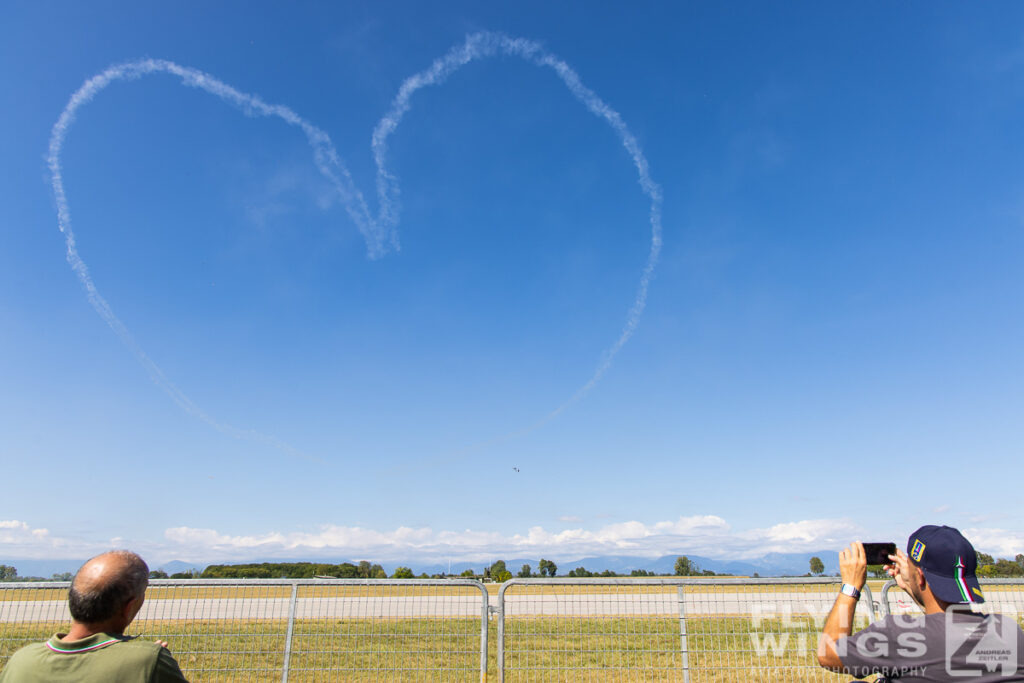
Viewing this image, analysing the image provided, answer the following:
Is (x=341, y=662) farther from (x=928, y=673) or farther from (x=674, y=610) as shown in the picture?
(x=928, y=673)

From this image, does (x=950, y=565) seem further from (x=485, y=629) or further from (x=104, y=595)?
(x=485, y=629)

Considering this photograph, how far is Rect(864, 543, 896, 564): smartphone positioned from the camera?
3.50 m

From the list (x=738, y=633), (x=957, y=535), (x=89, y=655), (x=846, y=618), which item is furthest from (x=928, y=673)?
(x=738, y=633)

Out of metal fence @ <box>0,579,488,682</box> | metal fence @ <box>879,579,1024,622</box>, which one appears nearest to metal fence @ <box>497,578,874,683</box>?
metal fence @ <box>879,579,1024,622</box>

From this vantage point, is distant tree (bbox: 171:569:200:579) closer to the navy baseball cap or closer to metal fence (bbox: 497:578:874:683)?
metal fence (bbox: 497:578:874:683)

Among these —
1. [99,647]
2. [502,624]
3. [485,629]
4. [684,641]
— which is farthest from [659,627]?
[99,647]

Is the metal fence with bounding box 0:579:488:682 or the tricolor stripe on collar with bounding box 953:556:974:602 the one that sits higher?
the tricolor stripe on collar with bounding box 953:556:974:602

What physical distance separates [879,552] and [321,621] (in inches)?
285

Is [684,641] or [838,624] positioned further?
[684,641]

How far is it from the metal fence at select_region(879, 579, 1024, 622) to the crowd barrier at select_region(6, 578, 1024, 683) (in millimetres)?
28

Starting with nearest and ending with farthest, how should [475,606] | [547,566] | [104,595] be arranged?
1. [104,595]
2. [475,606]
3. [547,566]

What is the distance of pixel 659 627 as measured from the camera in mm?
7617

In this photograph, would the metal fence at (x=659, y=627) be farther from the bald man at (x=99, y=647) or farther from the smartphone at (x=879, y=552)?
the bald man at (x=99, y=647)

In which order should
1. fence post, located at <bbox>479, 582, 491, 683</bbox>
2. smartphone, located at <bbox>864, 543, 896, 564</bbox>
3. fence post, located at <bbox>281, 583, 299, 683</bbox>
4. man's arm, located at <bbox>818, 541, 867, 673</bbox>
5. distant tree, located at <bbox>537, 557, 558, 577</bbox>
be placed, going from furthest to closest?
distant tree, located at <bbox>537, 557, 558, 577</bbox> → fence post, located at <bbox>281, 583, 299, 683</bbox> → fence post, located at <bbox>479, 582, 491, 683</bbox> → smartphone, located at <bbox>864, 543, 896, 564</bbox> → man's arm, located at <bbox>818, 541, 867, 673</bbox>
